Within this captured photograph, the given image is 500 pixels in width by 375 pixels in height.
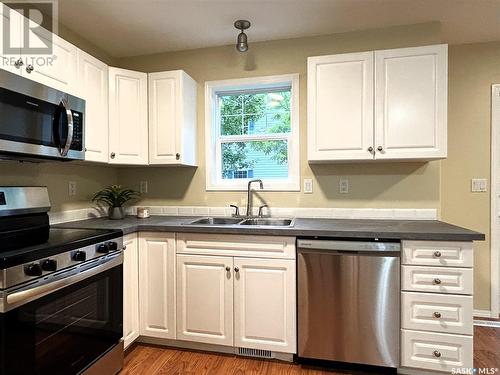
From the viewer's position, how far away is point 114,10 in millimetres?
2146

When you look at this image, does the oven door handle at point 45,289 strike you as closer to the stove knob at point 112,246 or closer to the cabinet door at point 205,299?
the stove knob at point 112,246

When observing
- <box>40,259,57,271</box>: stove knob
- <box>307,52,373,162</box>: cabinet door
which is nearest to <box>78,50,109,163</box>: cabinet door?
<box>40,259,57,271</box>: stove knob

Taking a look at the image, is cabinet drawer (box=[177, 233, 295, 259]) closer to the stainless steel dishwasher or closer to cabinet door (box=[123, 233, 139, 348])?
the stainless steel dishwasher

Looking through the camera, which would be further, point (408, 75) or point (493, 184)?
point (493, 184)

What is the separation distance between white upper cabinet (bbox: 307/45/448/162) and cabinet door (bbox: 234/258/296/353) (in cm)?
88

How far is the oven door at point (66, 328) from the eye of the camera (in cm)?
123

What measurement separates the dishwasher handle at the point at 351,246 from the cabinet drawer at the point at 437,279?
0.15m

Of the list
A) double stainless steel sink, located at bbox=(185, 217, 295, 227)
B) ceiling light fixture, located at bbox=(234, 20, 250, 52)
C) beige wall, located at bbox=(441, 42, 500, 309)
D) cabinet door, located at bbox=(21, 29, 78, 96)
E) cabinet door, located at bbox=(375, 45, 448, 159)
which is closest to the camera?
cabinet door, located at bbox=(21, 29, 78, 96)

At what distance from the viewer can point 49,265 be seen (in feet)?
4.48


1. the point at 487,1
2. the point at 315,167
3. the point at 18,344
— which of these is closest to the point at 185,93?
the point at 315,167

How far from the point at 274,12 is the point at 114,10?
1.14m

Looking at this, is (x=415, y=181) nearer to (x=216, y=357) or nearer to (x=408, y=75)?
(x=408, y=75)

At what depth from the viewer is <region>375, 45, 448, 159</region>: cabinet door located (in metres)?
2.04

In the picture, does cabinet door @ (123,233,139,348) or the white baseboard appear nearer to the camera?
cabinet door @ (123,233,139,348)
